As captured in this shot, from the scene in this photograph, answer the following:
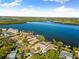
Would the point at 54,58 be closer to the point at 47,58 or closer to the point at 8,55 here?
the point at 47,58

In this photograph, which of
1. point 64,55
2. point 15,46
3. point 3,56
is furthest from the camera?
point 15,46

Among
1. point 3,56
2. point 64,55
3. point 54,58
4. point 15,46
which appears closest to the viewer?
point 54,58

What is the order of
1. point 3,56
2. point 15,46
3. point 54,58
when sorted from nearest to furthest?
point 54,58
point 3,56
point 15,46

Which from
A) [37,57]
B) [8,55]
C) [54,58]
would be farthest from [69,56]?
[8,55]

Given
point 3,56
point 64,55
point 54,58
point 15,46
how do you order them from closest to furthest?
1. point 54,58
2. point 3,56
3. point 64,55
4. point 15,46

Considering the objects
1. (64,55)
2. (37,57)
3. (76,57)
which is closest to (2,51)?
(37,57)

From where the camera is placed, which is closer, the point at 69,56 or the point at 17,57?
the point at 17,57

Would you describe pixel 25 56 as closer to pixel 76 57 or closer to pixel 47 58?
pixel 47 58

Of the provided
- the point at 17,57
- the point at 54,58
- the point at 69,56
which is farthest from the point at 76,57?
the point at 17,57

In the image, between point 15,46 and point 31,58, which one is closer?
point 31,58
